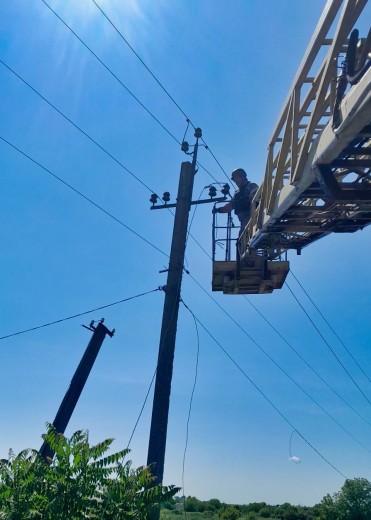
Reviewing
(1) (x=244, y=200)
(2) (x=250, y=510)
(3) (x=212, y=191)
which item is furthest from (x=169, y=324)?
(2) (x=250, y=510)

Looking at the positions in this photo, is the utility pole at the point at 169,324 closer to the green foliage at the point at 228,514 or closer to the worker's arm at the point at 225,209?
the worker's arm at the point at 225,209

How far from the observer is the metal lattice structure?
149 inches

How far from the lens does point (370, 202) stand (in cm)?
538

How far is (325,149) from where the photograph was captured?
174 inches

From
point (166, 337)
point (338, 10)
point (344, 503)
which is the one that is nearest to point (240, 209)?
point (166, 337)

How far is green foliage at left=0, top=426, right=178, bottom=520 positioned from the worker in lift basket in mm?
5599

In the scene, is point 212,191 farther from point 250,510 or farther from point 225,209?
point 250,510

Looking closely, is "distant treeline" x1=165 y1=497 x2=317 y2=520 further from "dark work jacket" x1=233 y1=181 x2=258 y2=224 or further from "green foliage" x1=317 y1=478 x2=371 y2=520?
"dark work jacket" x1=233 y1=181 x2=258 y2=224

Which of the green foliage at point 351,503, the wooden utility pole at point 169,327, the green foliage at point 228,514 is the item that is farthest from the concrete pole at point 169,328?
the green foliage at point 228,514

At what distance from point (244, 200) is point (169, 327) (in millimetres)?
2974

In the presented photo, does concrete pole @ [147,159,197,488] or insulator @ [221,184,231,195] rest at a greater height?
insulator @ [221,184,231,195]

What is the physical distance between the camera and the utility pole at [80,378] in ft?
27.7

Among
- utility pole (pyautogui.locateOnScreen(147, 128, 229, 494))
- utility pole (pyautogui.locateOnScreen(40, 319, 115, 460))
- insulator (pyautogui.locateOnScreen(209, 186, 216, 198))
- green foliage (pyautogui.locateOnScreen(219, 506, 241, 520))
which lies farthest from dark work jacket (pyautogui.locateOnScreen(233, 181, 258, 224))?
green foliage (pyautogui.locateOnScreen(219, 506, 241, 520))

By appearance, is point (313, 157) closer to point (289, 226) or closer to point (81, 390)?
point (289, 226)
